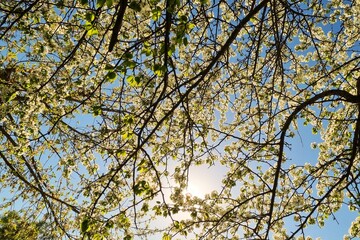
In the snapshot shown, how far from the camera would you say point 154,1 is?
127 inches

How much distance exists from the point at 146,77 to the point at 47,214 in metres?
3.45

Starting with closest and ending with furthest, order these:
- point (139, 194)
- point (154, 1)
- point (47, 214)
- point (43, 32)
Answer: point (154, 1), point (139, 194), point (43, 32), point (47, 214)

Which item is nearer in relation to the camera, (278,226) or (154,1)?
(154,1)

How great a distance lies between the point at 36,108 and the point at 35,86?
457 millimetres

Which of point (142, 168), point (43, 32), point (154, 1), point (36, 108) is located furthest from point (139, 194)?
point (43, 32)

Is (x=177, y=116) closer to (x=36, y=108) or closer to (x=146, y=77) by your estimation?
(x=146, y=77)

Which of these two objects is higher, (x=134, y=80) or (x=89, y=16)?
(x=89, y=16)

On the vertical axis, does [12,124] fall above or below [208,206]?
above

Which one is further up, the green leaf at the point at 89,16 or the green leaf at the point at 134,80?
the green leaf at the point at 89,16

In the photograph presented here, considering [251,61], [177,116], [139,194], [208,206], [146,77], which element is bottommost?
[139,194]

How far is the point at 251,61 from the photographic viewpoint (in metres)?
7.51

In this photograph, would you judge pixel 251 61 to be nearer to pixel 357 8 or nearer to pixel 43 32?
pixel 357 8

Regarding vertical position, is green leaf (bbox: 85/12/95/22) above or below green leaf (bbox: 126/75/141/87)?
above

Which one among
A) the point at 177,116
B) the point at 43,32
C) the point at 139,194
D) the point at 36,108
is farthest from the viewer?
the point at 177,116
